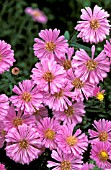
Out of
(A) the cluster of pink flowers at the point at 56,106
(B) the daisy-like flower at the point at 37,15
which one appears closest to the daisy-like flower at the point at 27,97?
(A) the cluster of pink flowers at the point at 56,106

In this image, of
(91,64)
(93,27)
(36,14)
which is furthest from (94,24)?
(36,14)

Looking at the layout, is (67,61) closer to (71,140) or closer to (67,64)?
(67,64)

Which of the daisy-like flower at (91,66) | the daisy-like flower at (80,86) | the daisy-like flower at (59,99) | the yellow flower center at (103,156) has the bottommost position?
the yellow flower center at (103,156)

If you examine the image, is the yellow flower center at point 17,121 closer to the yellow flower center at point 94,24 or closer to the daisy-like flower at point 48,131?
the daisy-like flower at point 48,131

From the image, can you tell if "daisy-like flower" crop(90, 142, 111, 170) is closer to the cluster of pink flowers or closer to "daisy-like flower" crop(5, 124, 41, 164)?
the cluster of pink flowers

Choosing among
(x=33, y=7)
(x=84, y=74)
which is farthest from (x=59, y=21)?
(x=84, y=74)

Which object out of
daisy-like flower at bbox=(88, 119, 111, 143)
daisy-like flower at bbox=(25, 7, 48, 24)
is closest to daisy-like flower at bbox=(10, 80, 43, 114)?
daisy-like flower at bbox=(88, 119, 111, 143)

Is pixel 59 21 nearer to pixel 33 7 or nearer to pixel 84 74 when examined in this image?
pixel 33 7
